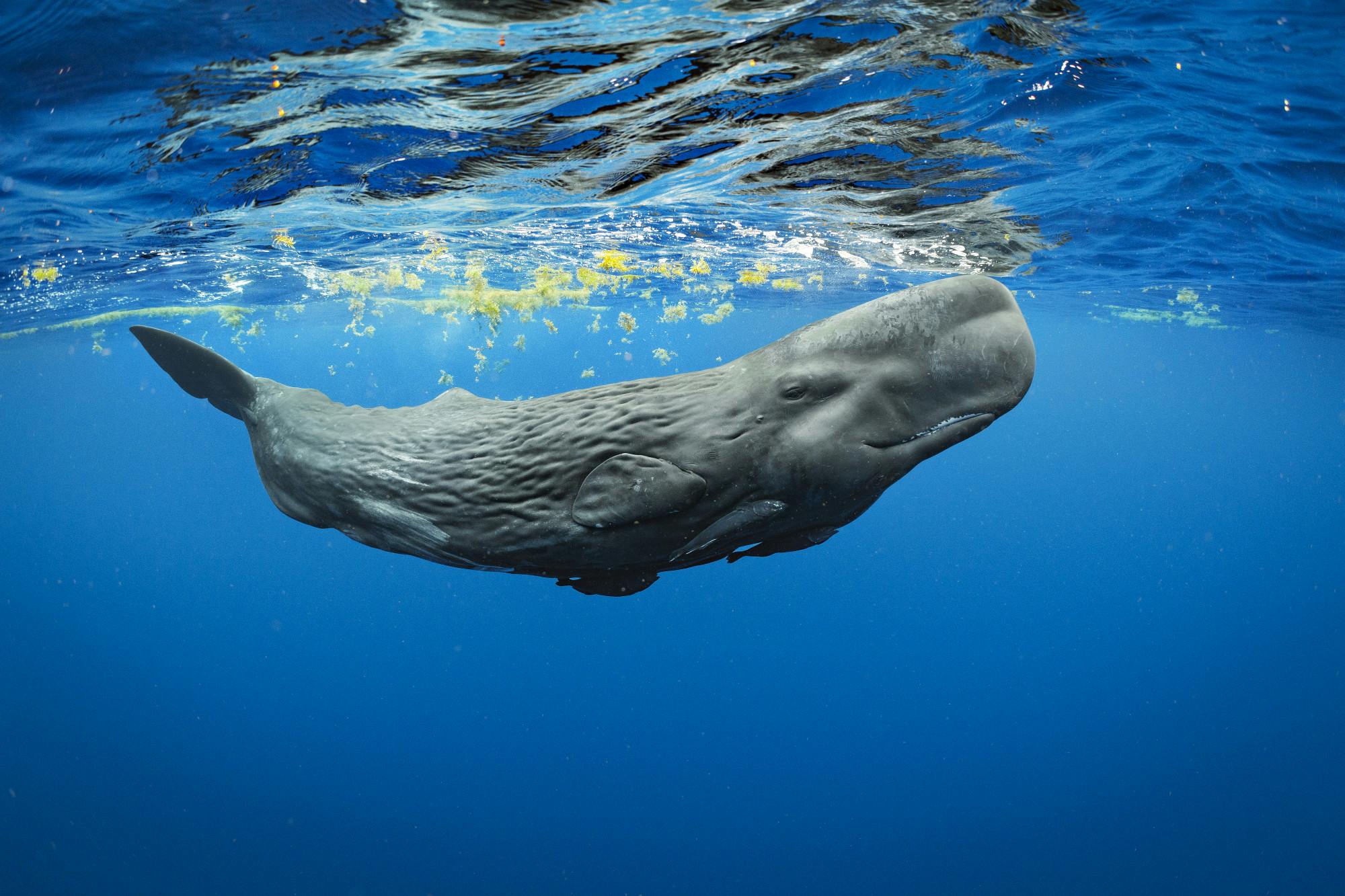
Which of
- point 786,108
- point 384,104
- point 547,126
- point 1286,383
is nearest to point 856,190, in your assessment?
point 786,108

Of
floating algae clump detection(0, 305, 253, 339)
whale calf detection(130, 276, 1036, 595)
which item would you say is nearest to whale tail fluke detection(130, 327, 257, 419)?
whale calf detection(130, 276, 1036, 595)

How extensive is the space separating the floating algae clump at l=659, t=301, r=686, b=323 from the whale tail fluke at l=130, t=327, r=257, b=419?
23437 millimetres

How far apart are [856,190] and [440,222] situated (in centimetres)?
668

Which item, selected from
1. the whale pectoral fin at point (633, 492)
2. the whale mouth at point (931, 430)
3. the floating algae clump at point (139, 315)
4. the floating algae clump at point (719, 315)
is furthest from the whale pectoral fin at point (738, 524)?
the floating algae clump at point (719, 315)

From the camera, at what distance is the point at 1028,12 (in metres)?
5.71

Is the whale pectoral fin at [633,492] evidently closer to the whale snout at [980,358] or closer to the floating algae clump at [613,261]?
the whale snout at [980,358]

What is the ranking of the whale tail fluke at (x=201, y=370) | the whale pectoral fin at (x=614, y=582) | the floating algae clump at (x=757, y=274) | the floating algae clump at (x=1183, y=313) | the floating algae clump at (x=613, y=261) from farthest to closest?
the floating algae clump at (x=1183, y=313)
the floating algae clump at (x=757, y=274)
the floating algae clump at (x=613, y=261)
the whale tail fluke at (x=201, y=370)
the whale pectoral fin at (x=614, y=582)

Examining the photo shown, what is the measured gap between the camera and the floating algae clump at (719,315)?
28106 millimetres

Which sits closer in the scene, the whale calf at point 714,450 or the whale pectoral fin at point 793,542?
the whale calf at point 714,450

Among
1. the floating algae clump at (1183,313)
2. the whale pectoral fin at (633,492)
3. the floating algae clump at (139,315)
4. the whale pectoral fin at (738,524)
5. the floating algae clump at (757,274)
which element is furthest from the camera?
the floating algae clump at (1183,313)

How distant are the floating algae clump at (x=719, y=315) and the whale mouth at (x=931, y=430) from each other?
24.5 m

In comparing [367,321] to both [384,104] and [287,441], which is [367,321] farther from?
[287,441]

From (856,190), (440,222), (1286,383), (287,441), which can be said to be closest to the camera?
(287,441)

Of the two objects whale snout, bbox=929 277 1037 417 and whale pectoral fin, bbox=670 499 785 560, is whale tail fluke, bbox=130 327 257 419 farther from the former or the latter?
whale snout, bbox=929 277 1037 417
